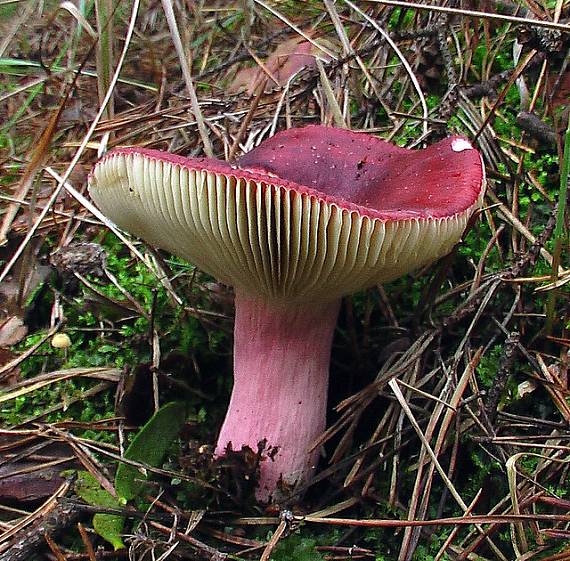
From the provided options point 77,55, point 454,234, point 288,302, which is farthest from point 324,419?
point 77,55

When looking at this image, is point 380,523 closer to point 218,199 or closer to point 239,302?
point 239,302

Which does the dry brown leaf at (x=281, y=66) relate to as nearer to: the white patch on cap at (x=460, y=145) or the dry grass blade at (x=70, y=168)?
the dry grass blade at (x=70, y=168)

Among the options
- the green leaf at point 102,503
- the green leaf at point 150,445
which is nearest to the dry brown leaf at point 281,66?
the green leaf at point 150,445

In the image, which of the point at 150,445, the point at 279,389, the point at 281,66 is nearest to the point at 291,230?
the point at 279,389

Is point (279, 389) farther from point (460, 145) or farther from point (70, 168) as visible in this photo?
point (70, 168)

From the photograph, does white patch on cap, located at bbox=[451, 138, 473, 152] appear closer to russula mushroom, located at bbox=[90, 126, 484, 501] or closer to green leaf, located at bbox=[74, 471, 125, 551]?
russula mushroom, located at bbox=[90, 126, 484, 501]

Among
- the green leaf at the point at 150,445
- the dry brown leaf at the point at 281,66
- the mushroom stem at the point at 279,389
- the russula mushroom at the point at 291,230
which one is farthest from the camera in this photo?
the dry brown leaf at the point at 281,66

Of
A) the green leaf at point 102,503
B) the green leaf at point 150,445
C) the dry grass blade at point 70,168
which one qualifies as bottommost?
the green leaf at point 102,503

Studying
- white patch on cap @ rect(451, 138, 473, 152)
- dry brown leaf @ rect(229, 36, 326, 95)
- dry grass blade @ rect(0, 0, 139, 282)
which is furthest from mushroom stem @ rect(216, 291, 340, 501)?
dry brown leaf @ rect(229, 36, 326, 95)
